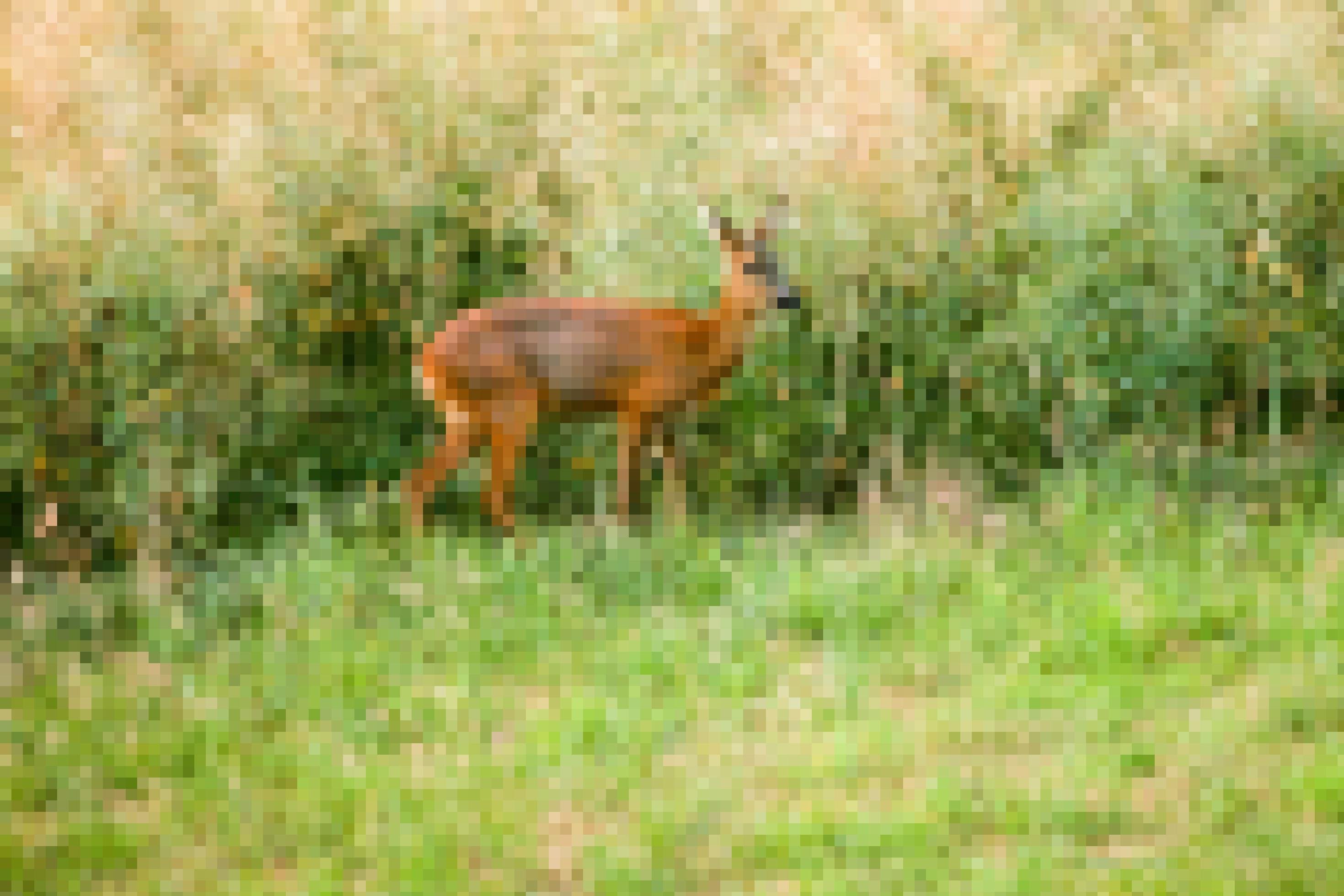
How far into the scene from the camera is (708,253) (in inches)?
315

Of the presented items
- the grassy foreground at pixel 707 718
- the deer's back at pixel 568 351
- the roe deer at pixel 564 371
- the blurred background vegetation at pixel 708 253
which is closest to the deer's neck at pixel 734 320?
the roe deer at pixel 564 371

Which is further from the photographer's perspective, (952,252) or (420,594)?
(952,252)

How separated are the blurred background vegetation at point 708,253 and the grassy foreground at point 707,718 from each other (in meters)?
0.62

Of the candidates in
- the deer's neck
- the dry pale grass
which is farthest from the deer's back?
the dry pale grass

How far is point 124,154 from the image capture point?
27.5 feet

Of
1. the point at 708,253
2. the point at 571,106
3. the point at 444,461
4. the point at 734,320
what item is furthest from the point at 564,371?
the point at 571,106

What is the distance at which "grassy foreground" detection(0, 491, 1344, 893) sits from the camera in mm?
4578

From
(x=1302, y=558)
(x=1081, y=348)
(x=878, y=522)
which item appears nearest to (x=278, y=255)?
(x=878, y=522)

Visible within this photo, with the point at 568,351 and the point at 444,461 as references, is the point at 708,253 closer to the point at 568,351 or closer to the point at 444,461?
the point at 568,351

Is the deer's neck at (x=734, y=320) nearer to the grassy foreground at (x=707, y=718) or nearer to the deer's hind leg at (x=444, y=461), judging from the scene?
the grassy foreground at (x=707, y=718)

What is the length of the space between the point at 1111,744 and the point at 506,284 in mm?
3918

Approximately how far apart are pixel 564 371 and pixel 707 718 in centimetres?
215

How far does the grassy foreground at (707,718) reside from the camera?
15.0 ft

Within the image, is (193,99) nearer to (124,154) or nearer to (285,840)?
(124,154)
